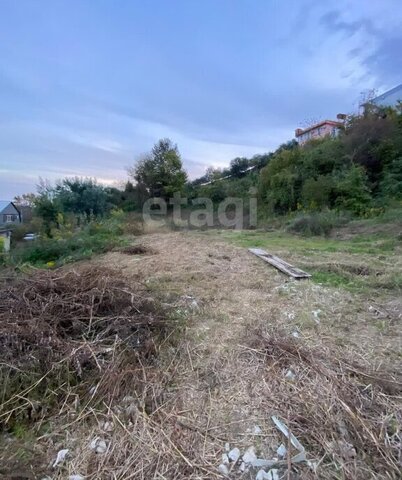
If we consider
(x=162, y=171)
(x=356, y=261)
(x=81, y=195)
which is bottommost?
(x=356, y=261)

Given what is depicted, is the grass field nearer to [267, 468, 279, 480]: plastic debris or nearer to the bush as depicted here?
the bush

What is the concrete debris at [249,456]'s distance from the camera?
118 centimetres

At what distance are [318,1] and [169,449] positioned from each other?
7.67m

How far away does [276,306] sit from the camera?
2.85 metres

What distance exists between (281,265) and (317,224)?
450 centimetres

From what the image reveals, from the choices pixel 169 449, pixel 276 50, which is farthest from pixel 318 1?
pixel 169 449

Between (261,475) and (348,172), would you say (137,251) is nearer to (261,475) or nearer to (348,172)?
(261,475)

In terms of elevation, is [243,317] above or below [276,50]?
below

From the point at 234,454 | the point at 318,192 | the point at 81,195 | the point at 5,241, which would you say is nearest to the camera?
the point at 234,454

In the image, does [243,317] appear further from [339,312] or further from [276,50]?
[276,50]

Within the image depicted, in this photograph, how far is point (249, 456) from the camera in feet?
3.94

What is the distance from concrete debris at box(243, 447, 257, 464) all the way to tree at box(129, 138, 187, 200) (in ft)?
50.5

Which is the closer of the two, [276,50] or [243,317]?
[243,317]

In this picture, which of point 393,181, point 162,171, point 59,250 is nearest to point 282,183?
point 393,181
